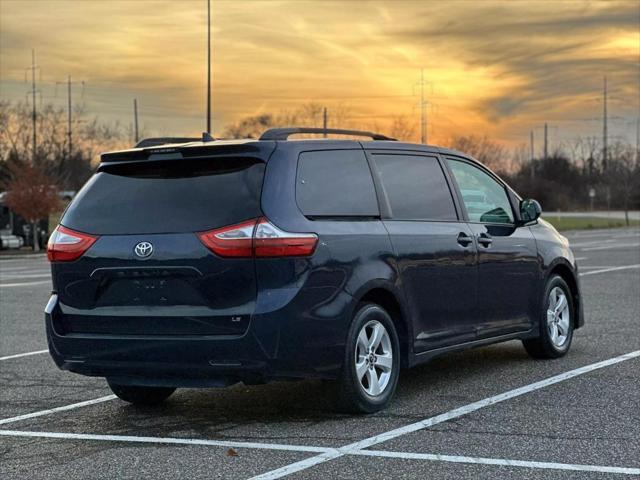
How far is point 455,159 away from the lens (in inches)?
320

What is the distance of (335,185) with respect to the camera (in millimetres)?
6750

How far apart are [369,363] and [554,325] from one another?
9.47 ft

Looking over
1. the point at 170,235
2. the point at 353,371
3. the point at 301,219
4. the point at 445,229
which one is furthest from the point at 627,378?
the point at 170,235

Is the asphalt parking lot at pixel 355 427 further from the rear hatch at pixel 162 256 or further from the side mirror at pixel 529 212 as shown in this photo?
the side mirror at pixel 529 212

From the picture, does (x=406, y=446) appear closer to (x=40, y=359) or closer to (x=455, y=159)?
(x=455, y=159)

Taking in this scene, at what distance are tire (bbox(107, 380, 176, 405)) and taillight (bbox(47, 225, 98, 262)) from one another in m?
1.00

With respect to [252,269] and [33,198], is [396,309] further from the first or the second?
[33,198]

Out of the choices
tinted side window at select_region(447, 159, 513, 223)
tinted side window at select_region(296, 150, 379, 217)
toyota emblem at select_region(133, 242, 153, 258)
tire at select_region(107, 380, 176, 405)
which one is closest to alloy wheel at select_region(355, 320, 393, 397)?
tinted side window at select_region(296, 150, 379, 217)

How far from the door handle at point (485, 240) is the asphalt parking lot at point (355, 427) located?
103 centimetres

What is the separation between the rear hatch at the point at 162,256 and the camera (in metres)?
6.18

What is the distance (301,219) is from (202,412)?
1.57 meters

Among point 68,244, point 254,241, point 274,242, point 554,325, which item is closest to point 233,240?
point 254,241

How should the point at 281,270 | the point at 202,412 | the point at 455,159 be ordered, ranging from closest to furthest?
the point at 281,270 < the point at 202,412 < the point at 455,159

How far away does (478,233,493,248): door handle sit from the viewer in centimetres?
798
